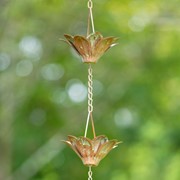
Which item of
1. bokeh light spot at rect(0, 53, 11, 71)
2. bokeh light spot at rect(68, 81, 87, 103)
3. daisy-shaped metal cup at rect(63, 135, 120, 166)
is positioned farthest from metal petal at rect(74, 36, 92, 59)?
bokeh light spot at rect(68, 81, 87, 103)

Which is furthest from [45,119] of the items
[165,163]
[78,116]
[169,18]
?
[169,18]

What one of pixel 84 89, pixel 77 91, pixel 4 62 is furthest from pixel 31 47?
pixel 77 91

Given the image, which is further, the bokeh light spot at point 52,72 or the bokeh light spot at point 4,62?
the bokeh light spot at point 52,72

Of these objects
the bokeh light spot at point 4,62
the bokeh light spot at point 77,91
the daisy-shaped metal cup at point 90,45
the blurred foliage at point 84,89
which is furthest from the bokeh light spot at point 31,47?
the daisy-shaped metal cup at point 90,45

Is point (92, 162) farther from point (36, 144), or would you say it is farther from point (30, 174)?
point (36, 144)

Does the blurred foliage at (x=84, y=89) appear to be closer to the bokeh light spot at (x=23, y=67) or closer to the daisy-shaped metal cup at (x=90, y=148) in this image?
the bokeh light spot at (x=23, y=67)

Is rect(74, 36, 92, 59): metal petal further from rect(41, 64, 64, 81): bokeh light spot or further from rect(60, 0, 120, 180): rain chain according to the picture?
rect(41, 64, 64, 81): bokeh light spot
